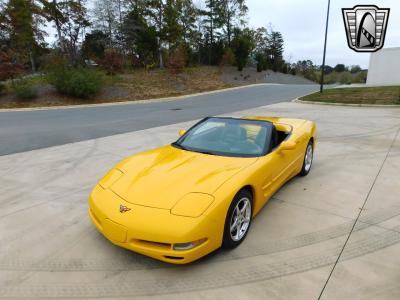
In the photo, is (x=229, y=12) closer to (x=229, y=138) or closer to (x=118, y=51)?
(x=118, y=51)

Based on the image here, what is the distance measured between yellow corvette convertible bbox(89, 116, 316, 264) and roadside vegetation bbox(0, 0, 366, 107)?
18.5 meters

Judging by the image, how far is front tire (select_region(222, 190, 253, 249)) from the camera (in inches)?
105

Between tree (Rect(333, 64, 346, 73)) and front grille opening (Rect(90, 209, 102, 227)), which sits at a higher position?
tree (Rect(333, 64, 346, 73))

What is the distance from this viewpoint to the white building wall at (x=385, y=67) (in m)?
25.2

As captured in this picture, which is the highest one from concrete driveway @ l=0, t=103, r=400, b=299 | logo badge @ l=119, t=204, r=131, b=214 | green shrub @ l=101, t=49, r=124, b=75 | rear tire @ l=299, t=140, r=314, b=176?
green shrub @ l=101, t=49, r=124, b=75

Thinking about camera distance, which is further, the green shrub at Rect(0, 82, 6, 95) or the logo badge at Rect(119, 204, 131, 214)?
the green shrub at Rect(0, 82, 6, 95)

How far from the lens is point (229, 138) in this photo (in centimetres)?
384

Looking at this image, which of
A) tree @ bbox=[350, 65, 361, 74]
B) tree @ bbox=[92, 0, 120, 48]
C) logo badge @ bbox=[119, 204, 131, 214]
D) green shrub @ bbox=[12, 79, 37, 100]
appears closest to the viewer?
logo badge @ bbox=[119, 204, 131, 214]

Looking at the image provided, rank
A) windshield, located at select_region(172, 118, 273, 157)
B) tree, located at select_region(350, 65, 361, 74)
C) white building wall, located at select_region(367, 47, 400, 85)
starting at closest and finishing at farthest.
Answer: windshield, located at select_region(172, 118, 273, 157) → white building wall, located at select_region(367, 47, 400, 85) → tree, located at select_region(350, 65, 361, 74)

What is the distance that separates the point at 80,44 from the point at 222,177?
3915 centimetres

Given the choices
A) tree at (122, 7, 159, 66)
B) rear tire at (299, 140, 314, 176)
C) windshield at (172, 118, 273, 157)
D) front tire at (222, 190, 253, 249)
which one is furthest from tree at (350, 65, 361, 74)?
front tire at (222, 190, 253, 249)

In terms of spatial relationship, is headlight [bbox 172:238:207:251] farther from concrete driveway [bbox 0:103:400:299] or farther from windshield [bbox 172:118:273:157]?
windshield [bbox 172:118:273:157]

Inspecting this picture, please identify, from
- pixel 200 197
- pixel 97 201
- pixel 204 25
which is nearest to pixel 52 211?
pixel 97 201

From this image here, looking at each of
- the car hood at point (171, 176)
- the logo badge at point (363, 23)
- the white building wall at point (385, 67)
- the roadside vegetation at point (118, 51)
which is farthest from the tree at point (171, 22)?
the car hood at point (171, 176)
